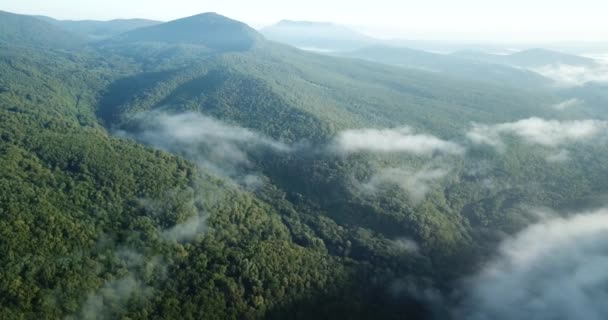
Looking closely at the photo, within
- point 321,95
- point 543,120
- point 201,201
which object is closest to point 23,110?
point 201,201

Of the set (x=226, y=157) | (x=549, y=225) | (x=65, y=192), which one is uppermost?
(x=65, y=192)

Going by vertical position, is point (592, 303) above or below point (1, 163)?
below

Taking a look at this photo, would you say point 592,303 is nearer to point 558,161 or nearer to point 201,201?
point 201,201

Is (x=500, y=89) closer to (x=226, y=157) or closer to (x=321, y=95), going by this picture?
(x=321, y=95)

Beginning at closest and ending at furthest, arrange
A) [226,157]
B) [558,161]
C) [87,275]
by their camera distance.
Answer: [87,275] → [226,157] → [558,161]

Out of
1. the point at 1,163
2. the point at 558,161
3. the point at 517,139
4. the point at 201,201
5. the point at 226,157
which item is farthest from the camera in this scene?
the point at 517,139

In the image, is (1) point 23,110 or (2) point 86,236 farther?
(1) point 23,110
